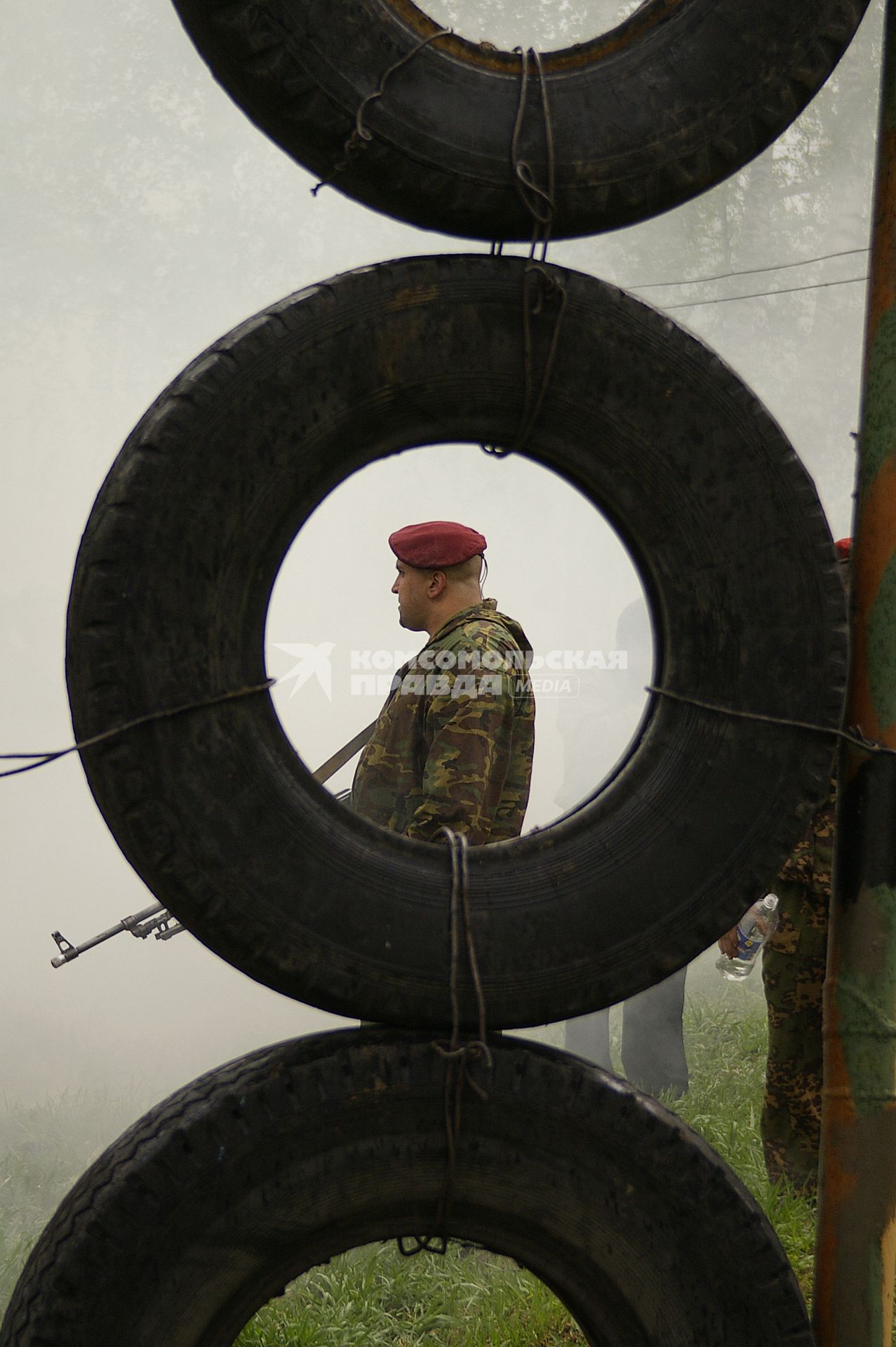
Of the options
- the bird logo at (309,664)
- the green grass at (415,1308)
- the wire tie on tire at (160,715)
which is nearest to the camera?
the wire tie on tire at (160,715)

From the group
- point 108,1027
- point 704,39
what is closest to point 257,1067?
point 704,39

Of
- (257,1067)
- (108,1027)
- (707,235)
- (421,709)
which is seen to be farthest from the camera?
(707,235)

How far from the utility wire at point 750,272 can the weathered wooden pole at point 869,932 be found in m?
2.77

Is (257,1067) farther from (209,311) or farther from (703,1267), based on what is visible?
(209,311)

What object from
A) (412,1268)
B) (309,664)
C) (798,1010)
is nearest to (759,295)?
(309,664)

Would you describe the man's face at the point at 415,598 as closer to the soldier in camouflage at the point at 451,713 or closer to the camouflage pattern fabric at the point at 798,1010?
the soldier in camouflage at the point at 451,713

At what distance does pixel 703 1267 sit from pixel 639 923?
0.38 m

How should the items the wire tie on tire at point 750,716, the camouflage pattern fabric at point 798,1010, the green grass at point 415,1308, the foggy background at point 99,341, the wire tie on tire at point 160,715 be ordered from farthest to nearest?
the foggy background at point 99,341, the camouflage pattern fabric at point 798,1010, the green grass at point 415,1308, the wire tie on tire at point 750,716, the wire tie on tire at point 160,715

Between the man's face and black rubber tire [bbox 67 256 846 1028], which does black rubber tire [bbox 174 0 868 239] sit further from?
the man's face

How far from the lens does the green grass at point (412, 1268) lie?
1818mm

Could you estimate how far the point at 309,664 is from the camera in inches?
97.4

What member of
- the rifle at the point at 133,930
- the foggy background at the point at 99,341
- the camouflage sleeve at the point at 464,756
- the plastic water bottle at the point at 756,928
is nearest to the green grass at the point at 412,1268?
the foggy background at the point at 99,341

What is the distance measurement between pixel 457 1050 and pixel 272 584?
1.83ft

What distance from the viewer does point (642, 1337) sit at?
3.55 feet
